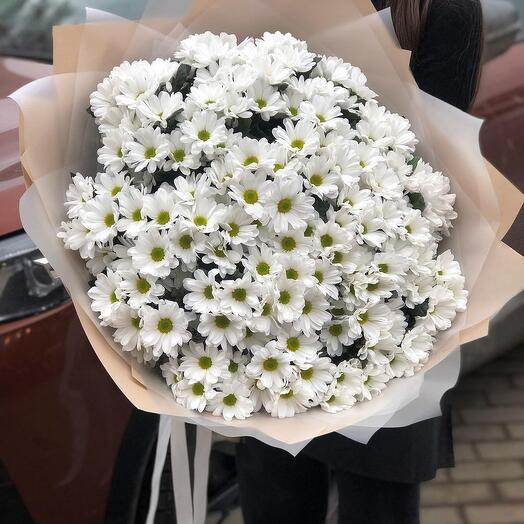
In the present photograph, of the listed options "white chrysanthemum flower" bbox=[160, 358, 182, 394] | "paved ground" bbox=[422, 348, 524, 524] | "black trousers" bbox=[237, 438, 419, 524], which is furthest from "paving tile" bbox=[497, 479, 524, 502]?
"white chrysanthemum flower" bbox=[160, 358, 182, 394]

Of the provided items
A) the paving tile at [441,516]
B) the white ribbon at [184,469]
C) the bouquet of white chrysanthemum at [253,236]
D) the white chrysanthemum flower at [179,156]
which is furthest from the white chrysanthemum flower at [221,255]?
the paving tile at [441,516]

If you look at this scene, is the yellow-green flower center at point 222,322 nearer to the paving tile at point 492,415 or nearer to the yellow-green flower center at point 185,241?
the yellow-green flower center at point 185,241

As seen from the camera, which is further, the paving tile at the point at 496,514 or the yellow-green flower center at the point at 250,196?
the paving tile at the point at 496,514

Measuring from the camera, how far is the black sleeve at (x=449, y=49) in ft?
4.22

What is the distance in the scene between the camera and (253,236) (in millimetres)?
953

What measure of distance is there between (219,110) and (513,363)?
2598 mm

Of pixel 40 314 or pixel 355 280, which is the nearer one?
pixel 355 280

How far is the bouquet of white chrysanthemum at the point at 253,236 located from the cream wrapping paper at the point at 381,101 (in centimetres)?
3

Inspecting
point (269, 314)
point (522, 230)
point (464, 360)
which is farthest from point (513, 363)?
point (269, 314)

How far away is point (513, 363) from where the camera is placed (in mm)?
3219

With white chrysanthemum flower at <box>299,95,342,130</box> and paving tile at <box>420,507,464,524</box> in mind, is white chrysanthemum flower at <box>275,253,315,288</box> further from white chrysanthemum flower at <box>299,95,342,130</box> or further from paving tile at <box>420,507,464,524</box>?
paving tile at <box>420,507,464,524</box>

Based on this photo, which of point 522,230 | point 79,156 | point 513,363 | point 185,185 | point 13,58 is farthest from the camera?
point 513,363

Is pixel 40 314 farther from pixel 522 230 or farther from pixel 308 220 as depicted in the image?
pixel 522 230

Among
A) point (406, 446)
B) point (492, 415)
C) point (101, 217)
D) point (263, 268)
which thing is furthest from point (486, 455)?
point (101, 217)
